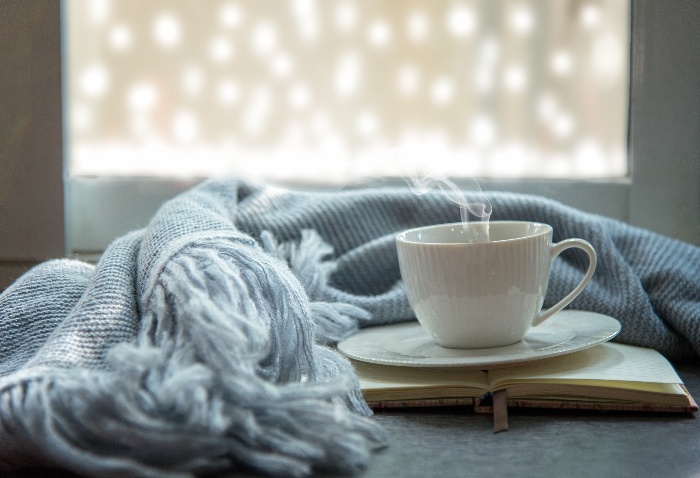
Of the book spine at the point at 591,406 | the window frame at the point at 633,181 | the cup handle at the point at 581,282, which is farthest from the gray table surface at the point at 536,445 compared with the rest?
the window frame at the point at 633,181

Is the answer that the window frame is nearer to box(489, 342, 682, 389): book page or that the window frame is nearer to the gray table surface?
box(489, 342, 682, 389): book page

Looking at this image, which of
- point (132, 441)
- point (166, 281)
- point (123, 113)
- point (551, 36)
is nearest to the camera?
point (132, 441)

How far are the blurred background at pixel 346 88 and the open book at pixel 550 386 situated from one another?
431 millimetres

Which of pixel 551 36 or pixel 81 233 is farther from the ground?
pixel 551 36

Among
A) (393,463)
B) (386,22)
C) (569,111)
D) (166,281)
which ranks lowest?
(393,463)

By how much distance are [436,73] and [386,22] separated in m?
0.10

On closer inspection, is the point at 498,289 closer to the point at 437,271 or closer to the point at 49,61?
the point at 437,271

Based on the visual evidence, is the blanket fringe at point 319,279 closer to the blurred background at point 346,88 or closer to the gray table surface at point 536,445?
the gray table surface at point 536,445

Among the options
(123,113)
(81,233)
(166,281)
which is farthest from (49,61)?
(166,281)

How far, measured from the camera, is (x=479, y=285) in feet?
2.10

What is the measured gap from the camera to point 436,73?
3.47 feet

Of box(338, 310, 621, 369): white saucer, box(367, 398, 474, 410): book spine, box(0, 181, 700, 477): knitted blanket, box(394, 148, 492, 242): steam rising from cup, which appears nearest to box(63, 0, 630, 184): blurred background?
box(394, 148, 492, 242): steam rising from cup

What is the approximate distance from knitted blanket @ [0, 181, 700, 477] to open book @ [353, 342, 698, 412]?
0.16 feet

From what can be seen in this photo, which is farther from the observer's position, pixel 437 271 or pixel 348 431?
pixel 437 271
